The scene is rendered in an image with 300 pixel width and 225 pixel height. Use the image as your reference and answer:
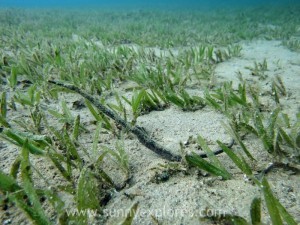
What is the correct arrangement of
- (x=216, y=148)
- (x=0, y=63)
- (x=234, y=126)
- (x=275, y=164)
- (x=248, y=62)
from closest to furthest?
(x=275, y=164), (x=216, y=148), (x=234, y=126), (x=0, y=63), (x=248, y=62)

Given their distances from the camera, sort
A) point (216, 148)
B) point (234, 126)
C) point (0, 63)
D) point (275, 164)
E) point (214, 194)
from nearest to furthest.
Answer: point (214, 194)
point (275, 164)
point (216, 148)
point (234, 126)
point (0, 63)

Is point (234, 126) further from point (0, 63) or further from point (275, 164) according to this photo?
point (0, 63)

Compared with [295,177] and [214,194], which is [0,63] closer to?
[214,194]

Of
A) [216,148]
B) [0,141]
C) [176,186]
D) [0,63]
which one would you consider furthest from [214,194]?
[0,63]

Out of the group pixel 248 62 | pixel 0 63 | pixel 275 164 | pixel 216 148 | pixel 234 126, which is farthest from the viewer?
pixel 248 62

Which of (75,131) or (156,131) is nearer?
(75,131)

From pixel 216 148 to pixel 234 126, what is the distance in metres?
0.31

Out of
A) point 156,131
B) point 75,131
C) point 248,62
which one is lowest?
point 248,62

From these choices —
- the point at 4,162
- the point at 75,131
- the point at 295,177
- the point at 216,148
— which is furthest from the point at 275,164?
the point at 4,162

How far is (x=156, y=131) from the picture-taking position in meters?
2.08

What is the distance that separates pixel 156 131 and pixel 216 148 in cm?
53

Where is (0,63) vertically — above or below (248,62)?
above

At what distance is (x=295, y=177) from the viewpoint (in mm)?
1475

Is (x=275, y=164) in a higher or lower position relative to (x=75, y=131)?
lower
